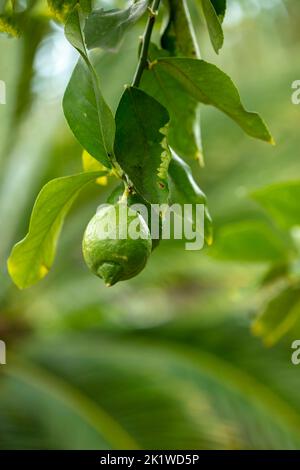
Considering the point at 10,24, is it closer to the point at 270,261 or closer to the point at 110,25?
the point at 110,25

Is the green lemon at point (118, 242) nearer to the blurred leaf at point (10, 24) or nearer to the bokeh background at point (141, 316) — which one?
the blurred leaf at point (10, 24)

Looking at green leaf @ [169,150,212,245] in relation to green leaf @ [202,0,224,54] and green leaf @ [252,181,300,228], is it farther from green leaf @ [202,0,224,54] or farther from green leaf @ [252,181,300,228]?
green leaf @ [252,181,300,228]

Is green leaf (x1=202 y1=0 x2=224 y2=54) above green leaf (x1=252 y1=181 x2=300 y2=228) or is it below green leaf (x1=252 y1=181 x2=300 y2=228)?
below

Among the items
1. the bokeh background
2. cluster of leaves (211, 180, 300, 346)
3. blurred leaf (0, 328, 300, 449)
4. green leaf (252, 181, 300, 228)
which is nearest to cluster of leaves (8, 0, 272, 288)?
green leaf (252, 181, 300, 228)

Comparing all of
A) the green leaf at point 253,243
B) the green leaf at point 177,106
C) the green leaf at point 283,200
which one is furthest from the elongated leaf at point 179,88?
the green leaf at point 253,243

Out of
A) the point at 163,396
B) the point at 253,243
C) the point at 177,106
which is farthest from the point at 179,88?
the point at 163,396

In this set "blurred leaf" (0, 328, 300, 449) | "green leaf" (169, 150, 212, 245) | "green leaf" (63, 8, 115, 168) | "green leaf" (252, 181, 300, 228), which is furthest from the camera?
"blurred leaf" (0, 328, 300, 449)

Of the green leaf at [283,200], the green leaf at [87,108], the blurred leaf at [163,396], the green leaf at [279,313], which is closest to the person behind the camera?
the green leaf at [87,108]
